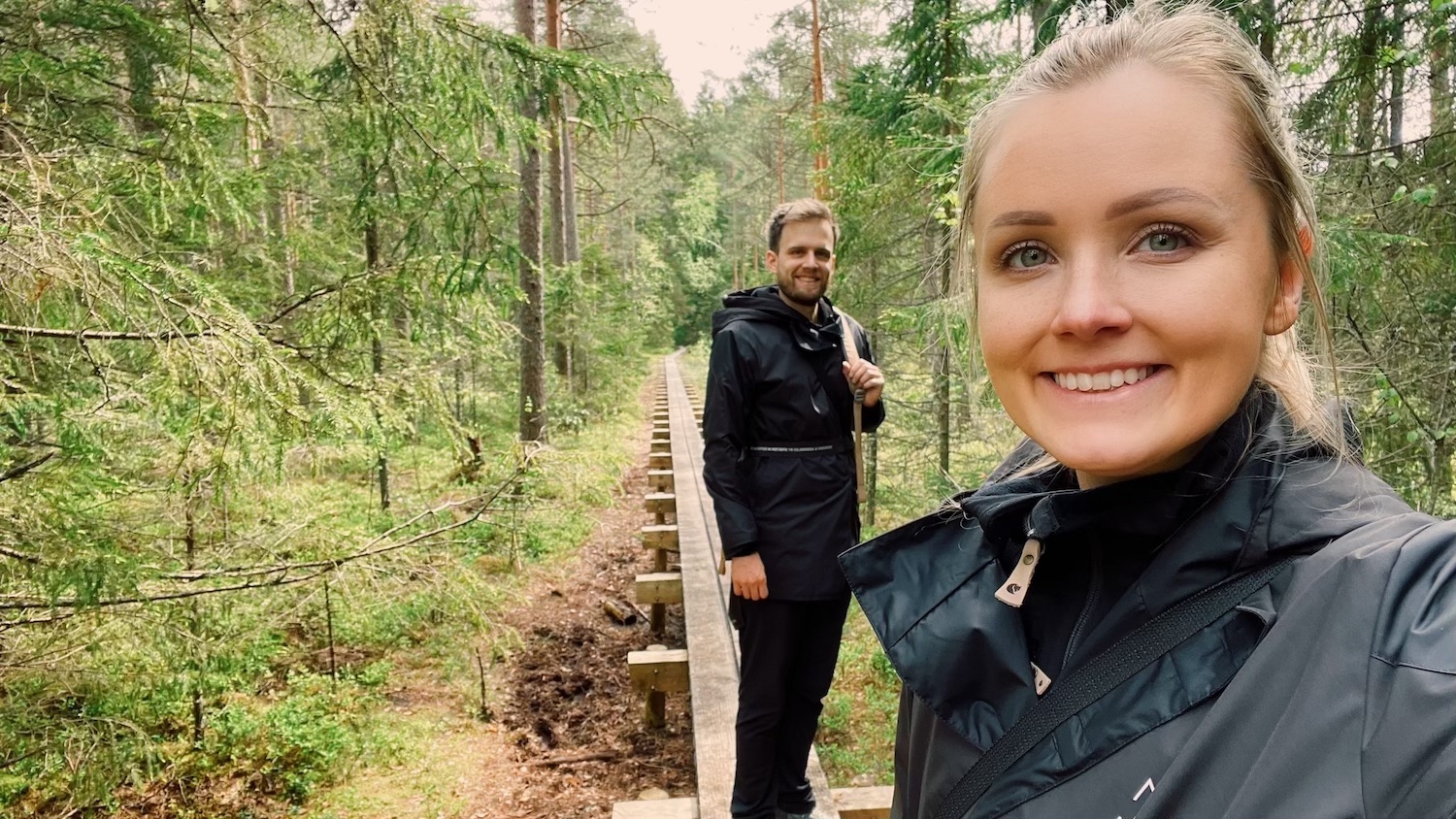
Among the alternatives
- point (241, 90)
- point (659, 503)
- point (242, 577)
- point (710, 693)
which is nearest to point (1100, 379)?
point (710, 693)

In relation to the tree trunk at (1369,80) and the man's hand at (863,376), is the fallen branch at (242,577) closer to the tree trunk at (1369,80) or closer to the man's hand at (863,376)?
the man's hand at (863,376)

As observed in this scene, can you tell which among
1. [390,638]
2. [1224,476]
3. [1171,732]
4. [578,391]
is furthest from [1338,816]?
[578,391]

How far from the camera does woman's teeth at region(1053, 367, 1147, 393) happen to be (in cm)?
93

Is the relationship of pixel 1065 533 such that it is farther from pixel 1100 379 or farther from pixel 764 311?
pixel 764 311

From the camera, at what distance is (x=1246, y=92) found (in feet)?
3.13

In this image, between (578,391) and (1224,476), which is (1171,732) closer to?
(1224,476)

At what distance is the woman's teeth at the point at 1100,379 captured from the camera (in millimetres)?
934

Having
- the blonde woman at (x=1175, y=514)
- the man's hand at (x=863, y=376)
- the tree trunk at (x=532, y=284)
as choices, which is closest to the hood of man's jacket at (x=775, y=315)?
the man's hand at (x=863, y=376)

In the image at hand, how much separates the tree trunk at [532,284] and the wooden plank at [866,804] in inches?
282

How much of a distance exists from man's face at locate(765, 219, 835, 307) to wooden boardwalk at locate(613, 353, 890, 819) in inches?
87.7

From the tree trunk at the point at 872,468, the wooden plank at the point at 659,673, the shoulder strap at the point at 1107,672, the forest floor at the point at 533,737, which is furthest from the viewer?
the tree trunk at the point at 872,468

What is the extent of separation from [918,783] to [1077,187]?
3.26ft

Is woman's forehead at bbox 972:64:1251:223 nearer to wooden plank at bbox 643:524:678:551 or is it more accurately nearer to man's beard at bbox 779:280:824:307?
man's beard at bbox 779:280:824:307

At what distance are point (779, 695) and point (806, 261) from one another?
192 centimetres
